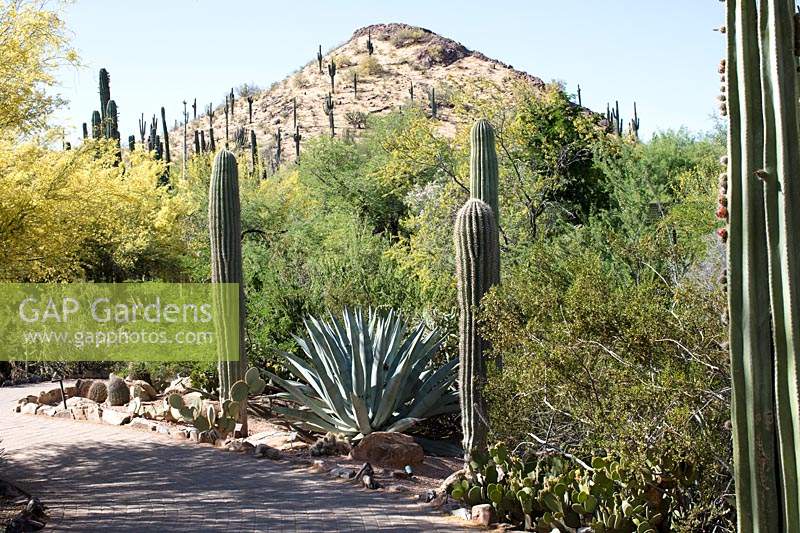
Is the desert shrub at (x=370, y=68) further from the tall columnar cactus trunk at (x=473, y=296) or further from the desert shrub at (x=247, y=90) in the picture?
the tall columnar cactus trunk at (x=473, y=296)

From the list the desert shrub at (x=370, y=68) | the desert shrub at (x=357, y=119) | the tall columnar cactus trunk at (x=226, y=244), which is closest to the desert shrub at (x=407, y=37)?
the desert shrub at (x=370, y=68)

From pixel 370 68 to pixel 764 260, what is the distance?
64.1 m

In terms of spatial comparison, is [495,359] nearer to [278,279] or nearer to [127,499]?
[127,499]

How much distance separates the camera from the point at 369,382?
406 inches

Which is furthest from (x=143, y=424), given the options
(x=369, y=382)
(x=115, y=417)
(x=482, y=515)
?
(x=482, y=515)

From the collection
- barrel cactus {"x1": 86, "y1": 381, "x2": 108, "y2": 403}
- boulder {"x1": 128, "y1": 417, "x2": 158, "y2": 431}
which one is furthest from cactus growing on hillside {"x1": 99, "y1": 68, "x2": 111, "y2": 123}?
boulder {"x1": 128, "y1": 417, "x2": 158, "y2": 431}

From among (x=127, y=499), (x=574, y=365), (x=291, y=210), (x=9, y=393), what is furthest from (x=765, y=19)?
(x=291, y=210)

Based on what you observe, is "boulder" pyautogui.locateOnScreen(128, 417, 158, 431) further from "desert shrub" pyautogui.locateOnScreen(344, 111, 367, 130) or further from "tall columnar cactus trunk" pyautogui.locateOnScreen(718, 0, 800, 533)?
"desert shrub" pyautogui.locateOnScreen(344, 111, 367, 130)

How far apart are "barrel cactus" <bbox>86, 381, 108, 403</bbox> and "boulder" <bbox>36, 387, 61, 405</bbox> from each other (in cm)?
57

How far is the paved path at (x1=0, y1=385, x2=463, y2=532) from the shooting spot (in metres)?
6.97

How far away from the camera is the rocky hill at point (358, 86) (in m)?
57.2

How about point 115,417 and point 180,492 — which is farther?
point 115,417

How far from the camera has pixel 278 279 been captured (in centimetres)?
1510

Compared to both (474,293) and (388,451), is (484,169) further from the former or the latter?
(388,451)
